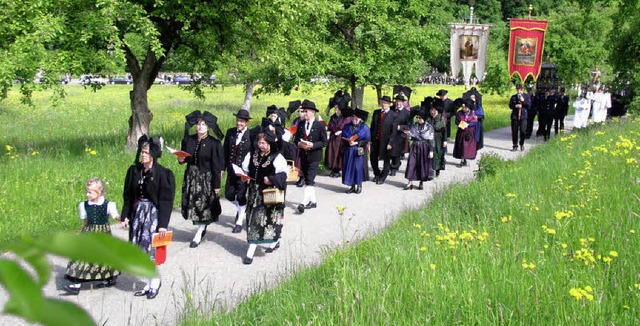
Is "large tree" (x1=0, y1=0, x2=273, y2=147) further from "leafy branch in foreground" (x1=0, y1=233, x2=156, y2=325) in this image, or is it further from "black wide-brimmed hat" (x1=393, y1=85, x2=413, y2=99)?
"leafy branch in foreground" (x1=0, y1=233, x2=156, y2=325)

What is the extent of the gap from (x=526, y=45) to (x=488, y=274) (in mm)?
20114

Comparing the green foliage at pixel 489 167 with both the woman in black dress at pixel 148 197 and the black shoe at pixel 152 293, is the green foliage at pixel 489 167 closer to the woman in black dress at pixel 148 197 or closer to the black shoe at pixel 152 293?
the woman in black dress at pixel 148 197

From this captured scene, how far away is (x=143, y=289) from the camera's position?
22.8 ft

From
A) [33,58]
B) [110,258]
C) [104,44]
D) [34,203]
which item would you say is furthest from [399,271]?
[104,44]

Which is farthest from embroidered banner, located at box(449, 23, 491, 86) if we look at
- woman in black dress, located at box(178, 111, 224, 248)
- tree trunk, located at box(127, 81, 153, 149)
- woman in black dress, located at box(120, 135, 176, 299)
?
woman in black dress, located at box(120, 135, 176, 299)

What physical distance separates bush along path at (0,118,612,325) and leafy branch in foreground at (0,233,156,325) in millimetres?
4203

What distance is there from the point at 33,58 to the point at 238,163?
470 centimetres

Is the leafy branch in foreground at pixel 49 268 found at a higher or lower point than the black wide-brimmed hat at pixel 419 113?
higher

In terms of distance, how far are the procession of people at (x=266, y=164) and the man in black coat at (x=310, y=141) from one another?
0.02m

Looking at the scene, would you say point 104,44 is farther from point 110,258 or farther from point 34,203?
point 110,258

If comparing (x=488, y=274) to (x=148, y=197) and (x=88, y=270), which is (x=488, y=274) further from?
(x=88, y=270)

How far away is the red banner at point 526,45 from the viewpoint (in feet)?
76.0

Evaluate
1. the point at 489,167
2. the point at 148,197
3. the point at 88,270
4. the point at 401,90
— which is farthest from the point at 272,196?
the point at 401,90

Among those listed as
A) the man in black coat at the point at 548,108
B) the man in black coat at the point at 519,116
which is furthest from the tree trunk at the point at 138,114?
the man in black coat at the point at 548,108
